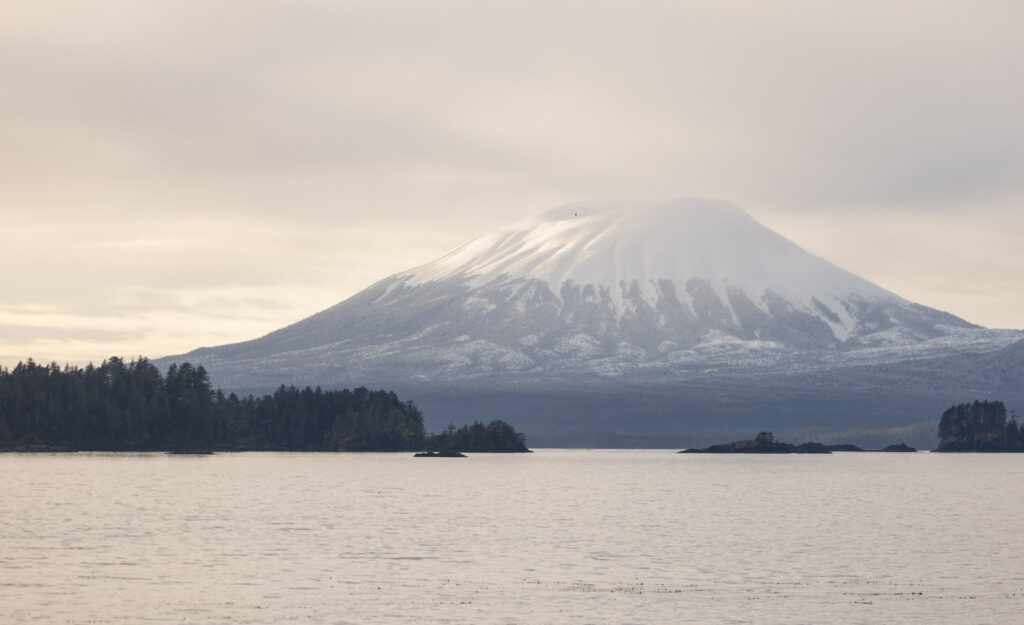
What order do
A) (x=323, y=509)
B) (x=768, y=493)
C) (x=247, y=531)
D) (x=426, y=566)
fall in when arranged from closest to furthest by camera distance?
(x=426, y=566), (x=247, y=531), (x=323, y=509), (x=768, y=493)

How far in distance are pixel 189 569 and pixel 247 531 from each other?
21627 millimetres

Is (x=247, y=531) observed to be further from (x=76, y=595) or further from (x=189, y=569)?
(x=76, y=595)

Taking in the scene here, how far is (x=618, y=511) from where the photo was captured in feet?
388

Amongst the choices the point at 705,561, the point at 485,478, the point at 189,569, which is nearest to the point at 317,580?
the point at 189,569

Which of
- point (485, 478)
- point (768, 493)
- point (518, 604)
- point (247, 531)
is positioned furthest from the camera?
point (485, 478)

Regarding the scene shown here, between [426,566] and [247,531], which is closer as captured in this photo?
[426,566]

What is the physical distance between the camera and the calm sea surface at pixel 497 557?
6028 cm

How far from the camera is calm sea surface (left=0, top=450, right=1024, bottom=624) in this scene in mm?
60281

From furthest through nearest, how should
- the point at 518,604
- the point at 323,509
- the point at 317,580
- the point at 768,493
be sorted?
1. the point at 768,493
2. the point at 323,509
3. the point at 317,580
4. the point at 518,604

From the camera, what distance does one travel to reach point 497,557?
79938 mm

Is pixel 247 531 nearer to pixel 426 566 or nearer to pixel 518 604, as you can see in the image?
pixel 426 566

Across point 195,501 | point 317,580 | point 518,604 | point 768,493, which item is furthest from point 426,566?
point 768,493

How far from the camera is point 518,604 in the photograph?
204ft

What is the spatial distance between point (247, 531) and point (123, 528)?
7796 millimetres
